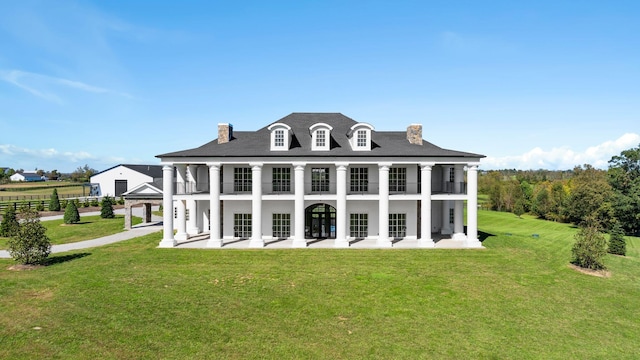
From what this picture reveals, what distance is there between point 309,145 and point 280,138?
7.72 feet

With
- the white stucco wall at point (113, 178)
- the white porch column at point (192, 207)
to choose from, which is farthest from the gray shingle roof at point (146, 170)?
the white porch column at point (192, 207)

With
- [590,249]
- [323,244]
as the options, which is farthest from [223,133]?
[590,249]

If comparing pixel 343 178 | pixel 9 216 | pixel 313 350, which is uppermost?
pixel 343 178

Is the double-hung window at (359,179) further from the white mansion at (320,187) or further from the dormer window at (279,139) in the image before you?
the dormer window at (279,139)

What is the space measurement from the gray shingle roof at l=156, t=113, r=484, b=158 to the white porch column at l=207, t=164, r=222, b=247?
1.28m

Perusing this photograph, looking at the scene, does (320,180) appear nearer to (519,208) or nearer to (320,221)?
(320,221)

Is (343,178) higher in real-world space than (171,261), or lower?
higher

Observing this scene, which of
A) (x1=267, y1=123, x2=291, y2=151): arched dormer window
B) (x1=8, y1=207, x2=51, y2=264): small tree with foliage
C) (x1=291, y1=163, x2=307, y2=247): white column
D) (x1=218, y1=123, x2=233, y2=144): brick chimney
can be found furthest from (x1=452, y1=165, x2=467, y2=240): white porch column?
(x1=8, y1=207, x2=51, y2=264): small tree with foliage

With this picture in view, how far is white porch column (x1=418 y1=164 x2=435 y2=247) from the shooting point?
2457cm

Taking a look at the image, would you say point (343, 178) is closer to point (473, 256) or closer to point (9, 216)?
point (473, 256)

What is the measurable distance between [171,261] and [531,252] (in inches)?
973

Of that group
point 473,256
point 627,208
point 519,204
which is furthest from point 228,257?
point 519,204

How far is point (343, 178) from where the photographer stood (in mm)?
24500

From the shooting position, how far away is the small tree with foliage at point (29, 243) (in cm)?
1888
